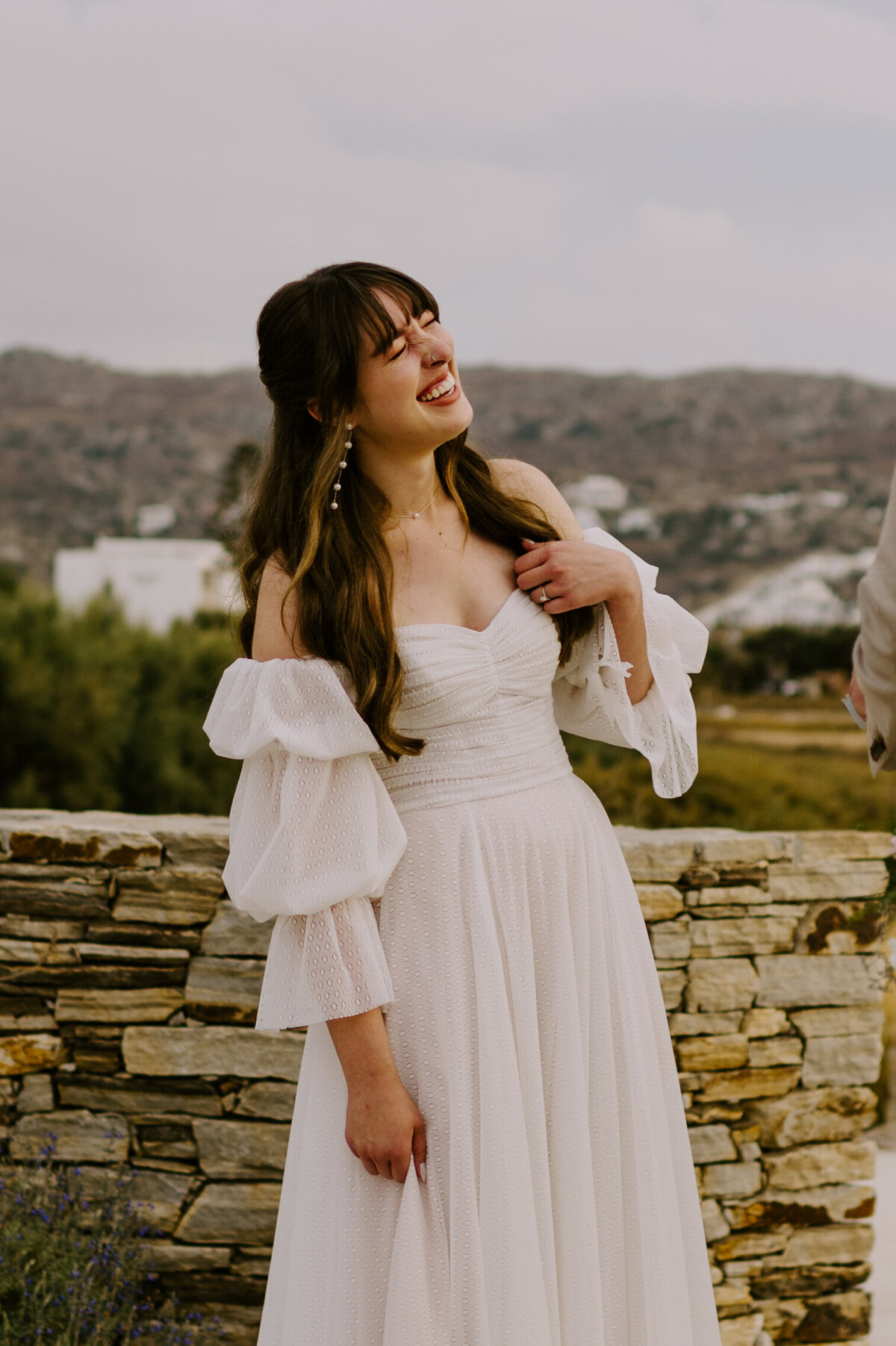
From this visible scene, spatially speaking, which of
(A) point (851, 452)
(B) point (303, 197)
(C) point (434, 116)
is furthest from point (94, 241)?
(A) point (851, 452)

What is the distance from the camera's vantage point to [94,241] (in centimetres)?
3778

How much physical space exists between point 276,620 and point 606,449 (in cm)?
3917

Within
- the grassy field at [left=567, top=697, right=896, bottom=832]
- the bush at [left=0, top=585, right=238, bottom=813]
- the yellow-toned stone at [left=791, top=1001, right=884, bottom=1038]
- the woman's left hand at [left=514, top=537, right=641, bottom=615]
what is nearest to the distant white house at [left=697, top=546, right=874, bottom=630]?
the grassy field at [left=567, top=697, right=896, bottom=832]

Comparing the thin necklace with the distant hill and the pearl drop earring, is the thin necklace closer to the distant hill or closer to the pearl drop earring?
the pearl drop earring

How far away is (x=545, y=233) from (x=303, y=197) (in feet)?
→ 36.5

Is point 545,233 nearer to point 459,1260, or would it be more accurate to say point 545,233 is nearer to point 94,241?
point 94,241

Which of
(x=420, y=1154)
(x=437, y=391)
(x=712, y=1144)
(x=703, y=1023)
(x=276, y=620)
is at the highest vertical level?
(x=437, y=391)

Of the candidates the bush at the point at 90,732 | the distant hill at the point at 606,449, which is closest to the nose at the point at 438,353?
the bush at the point at 90,732

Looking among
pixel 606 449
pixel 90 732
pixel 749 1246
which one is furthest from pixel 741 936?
pixel 606 449

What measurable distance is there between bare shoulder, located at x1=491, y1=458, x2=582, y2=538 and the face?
0.24m

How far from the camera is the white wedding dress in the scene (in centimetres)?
154

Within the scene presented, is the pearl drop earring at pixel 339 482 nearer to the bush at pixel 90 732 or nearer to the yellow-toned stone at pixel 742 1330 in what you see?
the yellow-toned stone at pixel 742 1330

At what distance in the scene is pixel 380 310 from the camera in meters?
1.70

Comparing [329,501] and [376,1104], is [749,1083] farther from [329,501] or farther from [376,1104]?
[329,501]
